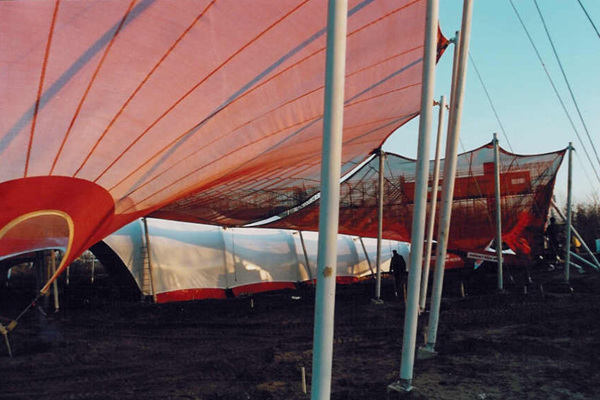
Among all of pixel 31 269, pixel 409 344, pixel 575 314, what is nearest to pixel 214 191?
pixel 409 344

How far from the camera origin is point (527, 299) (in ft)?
37.6

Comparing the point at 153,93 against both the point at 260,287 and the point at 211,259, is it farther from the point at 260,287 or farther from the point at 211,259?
the point at 260,287

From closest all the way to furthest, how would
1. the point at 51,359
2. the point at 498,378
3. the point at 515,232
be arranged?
the point at 498,378, the point at 51,359, the point at 515,232

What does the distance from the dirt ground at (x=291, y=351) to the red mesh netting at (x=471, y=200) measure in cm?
320

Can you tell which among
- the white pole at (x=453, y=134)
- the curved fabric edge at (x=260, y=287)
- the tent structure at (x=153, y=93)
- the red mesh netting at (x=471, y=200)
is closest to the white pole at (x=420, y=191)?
the white pole at (x=453, y=134)

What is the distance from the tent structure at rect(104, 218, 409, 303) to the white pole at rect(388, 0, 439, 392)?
11048 millimetres

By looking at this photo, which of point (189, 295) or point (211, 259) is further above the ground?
point (211, 259)

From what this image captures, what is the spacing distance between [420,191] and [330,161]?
7.51 ft

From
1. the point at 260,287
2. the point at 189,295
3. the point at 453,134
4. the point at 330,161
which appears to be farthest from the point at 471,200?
the point at 330,161

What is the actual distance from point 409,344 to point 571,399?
1630mm

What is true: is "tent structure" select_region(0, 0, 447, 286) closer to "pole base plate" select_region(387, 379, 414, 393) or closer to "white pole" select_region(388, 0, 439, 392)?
"white pole" select_region(388, 0, 439, 392)

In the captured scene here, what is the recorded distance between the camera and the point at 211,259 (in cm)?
1647

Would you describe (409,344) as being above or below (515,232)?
below

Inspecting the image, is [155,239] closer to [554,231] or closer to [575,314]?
[575,314]
